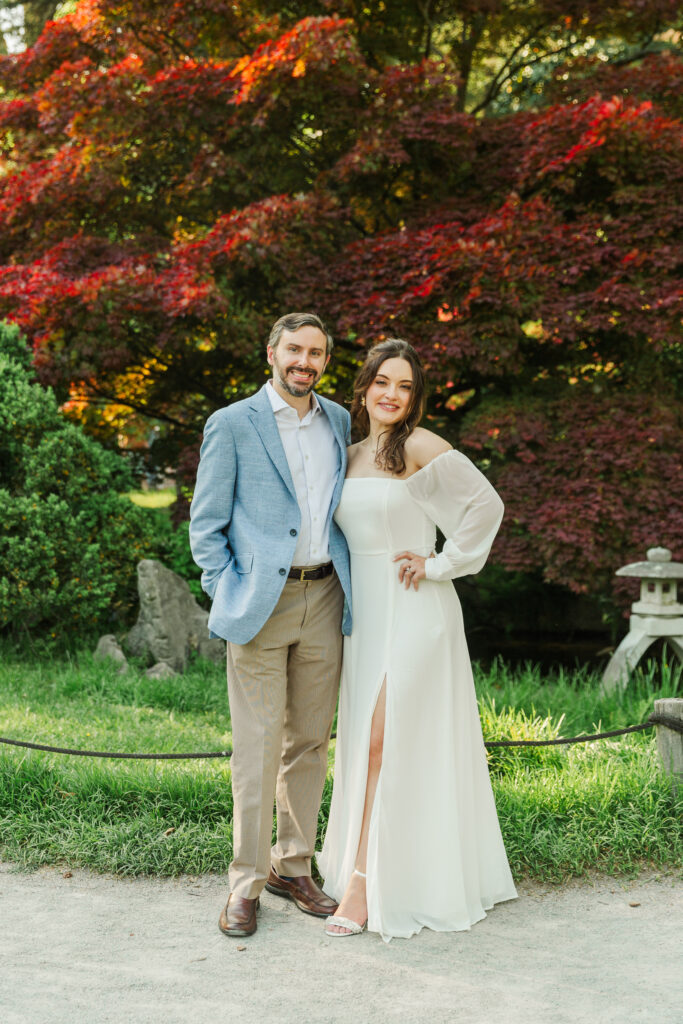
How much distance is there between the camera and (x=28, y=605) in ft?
18.4

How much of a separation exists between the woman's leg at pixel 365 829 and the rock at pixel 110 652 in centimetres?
279

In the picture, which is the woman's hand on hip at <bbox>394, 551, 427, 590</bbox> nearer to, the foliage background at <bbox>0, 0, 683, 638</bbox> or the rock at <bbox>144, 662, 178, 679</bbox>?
the foliage background at <bbox>0, 0, 683, 638</bbox>

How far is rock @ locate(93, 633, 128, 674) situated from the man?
8.54 feet

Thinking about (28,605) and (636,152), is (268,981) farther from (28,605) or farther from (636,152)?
(636,152)

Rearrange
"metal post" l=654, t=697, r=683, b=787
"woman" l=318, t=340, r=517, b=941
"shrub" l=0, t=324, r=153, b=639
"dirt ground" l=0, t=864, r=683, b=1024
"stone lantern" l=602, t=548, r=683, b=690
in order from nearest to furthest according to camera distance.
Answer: "dirt ground" l=0, t=864, r=683, b=1024, "woman" l=318, t=340, r=517, b=941, "metal post" l=654, t=697, r=683, b=787, "stone lantern" l=602, t=548, r=683, b=690, "shrub" l=0, t=324, r=153, b=639

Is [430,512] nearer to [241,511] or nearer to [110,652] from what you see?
[241,511]

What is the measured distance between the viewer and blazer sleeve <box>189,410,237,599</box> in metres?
3.05

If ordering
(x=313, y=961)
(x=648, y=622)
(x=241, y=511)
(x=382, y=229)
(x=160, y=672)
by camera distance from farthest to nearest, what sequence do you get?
1. (x=382, y=229)
2. (x=160, y=672)
3. (x=648, y=622)
4. (x=241, y=511)
5. (x=313, y=961)

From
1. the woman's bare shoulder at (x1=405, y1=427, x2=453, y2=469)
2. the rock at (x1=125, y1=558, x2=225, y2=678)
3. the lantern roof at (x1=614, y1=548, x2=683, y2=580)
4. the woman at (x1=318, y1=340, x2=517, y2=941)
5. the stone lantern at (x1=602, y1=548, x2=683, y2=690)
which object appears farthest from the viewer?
the rock at (x1=125, y1=558, x2=225, y2=678)

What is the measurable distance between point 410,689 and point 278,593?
56 cm

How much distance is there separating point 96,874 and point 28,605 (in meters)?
2.53

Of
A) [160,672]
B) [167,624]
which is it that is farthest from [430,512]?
[167,624]

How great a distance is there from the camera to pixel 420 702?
3.13 metres

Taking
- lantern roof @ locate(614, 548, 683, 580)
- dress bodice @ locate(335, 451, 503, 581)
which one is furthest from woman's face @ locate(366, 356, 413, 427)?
lantern roof @ locate(614, 548, 683, 580)
